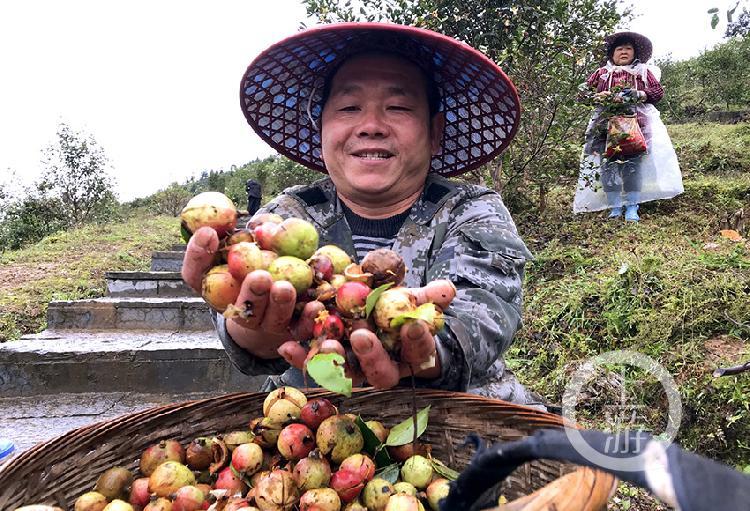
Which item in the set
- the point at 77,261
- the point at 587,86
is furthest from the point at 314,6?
the point at 77,261

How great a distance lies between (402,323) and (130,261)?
6.80 metres

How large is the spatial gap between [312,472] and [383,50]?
1.46 meters

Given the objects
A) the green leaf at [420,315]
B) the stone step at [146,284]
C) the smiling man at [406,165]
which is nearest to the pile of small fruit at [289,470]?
the smiling man at [406,165]

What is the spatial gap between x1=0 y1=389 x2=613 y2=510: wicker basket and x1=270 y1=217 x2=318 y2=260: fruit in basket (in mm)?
507

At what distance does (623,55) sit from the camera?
580 cm

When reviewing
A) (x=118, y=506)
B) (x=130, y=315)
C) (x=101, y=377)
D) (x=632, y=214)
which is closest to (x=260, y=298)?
(x=118, y=506)

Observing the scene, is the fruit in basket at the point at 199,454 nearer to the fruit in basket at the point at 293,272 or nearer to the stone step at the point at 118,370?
the fruit in basket at the point at 293,272

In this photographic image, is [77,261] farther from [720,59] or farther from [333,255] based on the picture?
[720,59]

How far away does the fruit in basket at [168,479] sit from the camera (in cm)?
139

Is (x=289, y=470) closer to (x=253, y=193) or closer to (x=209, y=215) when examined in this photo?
(x=209, y=215)

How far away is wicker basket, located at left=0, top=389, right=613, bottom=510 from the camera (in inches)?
52.2

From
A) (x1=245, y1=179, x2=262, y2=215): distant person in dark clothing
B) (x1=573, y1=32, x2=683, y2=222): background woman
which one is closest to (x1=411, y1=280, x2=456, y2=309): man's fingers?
(x1=573, y1=32, x2=683, y2=222): background woman

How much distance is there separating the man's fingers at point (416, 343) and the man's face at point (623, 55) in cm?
584

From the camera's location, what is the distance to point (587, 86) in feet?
16.9
